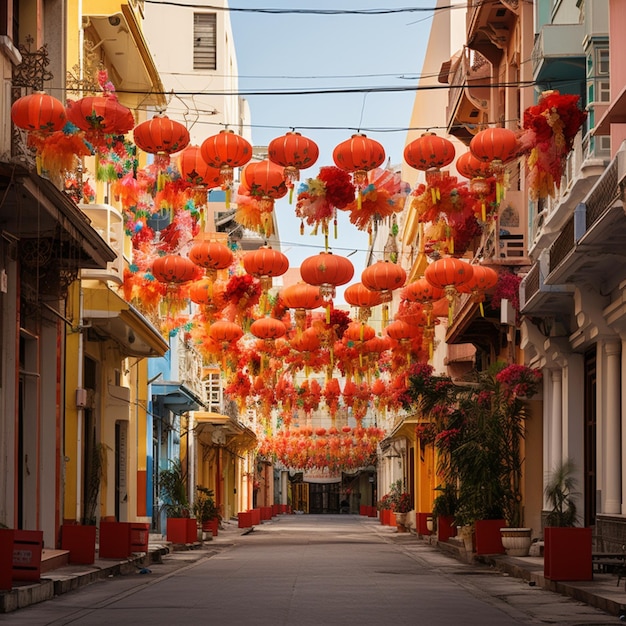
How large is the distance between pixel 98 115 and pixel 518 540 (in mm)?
12398

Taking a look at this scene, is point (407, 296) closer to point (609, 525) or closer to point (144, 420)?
point (609, 525)

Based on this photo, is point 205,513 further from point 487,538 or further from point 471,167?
point 471,167

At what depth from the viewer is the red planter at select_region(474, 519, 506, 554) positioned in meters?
26.5

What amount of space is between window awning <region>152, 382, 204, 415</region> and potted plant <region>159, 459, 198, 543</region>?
3.61 metres

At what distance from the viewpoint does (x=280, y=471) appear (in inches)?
4513

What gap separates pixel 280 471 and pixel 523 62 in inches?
3502

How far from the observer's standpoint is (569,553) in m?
17.9

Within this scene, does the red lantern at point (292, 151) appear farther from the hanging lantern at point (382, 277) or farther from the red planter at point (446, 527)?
the red planter at point (446, 527)

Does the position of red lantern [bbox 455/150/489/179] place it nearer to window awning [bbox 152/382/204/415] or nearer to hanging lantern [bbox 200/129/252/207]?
hanging lantern [bbox 200/129/252/207]

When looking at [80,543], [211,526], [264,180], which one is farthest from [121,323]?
[211,526]

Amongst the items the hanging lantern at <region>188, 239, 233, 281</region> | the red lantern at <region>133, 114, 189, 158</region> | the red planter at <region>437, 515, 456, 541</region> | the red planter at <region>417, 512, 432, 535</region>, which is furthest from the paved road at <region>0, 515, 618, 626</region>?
the red planter at <region>417, 512, 432, 535</region>

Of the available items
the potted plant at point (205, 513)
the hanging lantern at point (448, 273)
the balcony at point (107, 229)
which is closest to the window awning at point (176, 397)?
the potted plant at point (205, 513)

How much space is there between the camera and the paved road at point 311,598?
46.8 ft

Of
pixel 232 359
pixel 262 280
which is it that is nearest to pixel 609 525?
pixel 262 280
